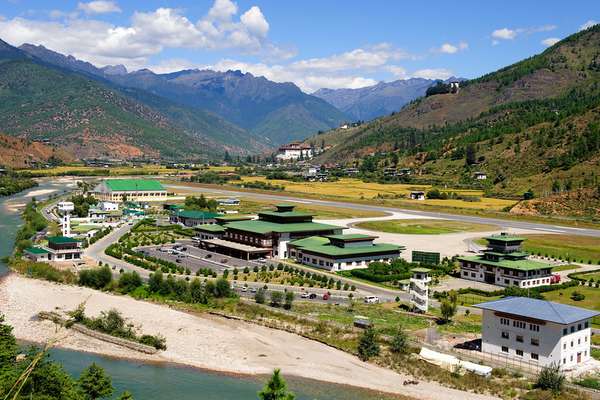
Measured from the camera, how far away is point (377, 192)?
139 m

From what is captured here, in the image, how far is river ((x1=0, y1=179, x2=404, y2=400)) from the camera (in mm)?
31234

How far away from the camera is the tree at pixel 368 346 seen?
120 ft

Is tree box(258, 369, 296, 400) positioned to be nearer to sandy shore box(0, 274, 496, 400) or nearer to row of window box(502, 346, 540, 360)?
sandy shore box(0, 274, 496, 400)

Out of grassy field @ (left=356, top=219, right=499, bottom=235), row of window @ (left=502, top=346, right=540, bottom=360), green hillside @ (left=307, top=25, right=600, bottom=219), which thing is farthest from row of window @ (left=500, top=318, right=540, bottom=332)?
green hillside @ (left=307, top=25, right=600, bottom=219)

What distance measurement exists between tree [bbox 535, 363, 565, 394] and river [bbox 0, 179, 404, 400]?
6.82m

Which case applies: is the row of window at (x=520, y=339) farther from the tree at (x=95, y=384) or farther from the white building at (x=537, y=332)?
the tree at (x=95, y=384)

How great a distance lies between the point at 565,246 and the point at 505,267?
75.2ft

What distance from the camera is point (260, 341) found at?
130 ft

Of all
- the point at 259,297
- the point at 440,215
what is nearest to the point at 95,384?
the point at 259,297

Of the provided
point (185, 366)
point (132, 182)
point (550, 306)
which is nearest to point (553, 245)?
point (550, 306)

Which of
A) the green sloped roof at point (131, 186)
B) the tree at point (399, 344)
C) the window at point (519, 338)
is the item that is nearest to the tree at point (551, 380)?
the window at point (519, 338)

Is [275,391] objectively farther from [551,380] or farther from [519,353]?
[519,353]

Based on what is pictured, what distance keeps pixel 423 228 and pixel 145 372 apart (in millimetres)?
58940

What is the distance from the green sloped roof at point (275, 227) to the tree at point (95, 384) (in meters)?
41.2
